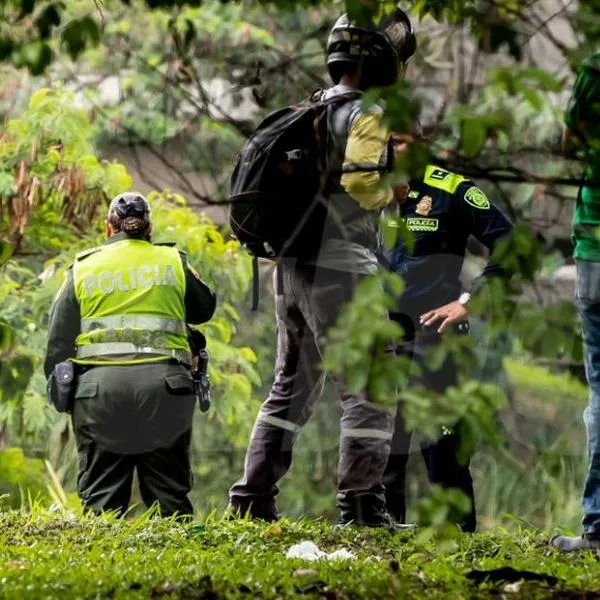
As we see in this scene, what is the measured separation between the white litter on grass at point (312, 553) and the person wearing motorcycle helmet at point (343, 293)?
691mm

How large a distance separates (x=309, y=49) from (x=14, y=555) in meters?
15.0

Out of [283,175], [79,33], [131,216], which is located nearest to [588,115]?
[79,33]

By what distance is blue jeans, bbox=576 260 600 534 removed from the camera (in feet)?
22.5

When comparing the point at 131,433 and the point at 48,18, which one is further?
the point at 131,433

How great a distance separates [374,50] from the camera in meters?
7.46

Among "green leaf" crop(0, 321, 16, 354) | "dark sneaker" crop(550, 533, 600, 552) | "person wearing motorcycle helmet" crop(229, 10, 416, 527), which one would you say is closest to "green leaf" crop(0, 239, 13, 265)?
"green leaf" crop(0, 321, 16, 354)

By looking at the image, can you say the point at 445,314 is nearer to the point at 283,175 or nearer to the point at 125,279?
the point at 283,175

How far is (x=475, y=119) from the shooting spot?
409cm

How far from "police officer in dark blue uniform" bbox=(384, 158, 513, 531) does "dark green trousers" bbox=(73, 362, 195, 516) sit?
134 centimetres

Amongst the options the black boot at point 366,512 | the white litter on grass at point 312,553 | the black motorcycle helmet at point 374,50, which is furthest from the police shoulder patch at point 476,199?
the white litter on grass at point 312,553

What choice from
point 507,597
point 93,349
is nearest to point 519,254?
point 507,597

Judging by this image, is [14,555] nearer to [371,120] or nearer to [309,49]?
[371,120]

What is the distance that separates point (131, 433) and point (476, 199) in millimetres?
2033

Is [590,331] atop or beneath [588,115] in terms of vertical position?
beneath
